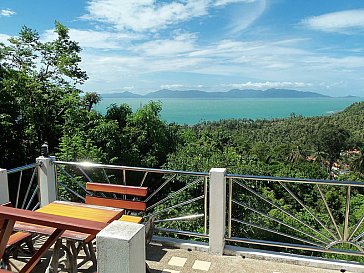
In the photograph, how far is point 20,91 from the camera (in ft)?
41.1

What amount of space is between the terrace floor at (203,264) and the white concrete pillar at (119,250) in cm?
199

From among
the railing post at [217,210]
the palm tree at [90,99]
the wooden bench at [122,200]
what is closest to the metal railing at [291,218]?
the railing post at [217,210]

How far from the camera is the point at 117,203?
329cm

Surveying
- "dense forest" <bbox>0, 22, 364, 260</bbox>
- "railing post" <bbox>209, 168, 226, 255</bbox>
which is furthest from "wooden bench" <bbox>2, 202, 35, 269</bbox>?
"dense forest" <bbox>0, 22, 364, 260</bbox>

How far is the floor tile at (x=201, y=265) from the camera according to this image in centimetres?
300

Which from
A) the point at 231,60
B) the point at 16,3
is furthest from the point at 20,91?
the point at 231,60

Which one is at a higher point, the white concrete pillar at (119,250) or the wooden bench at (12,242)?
the white concrete pillar at (119,250)

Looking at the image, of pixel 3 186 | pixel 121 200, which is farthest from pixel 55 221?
pixel 3 186

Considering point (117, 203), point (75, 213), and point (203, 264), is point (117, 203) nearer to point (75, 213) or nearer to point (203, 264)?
point (75, 213)

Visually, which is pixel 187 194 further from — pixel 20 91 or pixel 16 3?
pixel 16 3

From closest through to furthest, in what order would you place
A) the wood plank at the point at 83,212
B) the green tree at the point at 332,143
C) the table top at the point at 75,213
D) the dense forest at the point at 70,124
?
the table top at the point at 75,213 < the wood plank at the point at 83,212 < the dense forest at the point at 70,124 < the green tree at the point at 332,143

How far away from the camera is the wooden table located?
2354mm

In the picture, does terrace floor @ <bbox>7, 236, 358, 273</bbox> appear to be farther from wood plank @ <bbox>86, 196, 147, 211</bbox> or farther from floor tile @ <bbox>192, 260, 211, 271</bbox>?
wood plank @ <bbox>86, 196, 147, 211</bbox>

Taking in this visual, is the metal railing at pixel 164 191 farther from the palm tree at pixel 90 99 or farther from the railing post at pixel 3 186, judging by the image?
the palm tree at pixel 90 99
